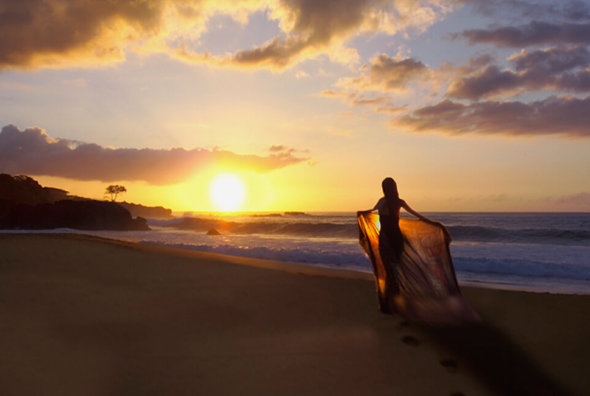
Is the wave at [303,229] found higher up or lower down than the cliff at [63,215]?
lower down

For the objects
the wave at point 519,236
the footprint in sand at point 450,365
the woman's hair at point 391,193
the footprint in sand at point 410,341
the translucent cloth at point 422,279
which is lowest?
the wave at point 519,236

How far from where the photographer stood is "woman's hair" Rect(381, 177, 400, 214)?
19.1 feet

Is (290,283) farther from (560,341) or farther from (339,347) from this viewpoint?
(560,341)

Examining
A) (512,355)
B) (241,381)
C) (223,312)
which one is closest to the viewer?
(241,381)

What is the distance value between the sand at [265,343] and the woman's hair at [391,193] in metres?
1.67

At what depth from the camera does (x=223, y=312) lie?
6117 millimetres

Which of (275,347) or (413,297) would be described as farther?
(413,297)

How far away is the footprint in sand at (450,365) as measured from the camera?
415 cm

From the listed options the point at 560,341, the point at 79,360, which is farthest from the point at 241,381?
the point at 560,341

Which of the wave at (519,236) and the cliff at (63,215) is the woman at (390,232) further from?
the cliff at (63,215)

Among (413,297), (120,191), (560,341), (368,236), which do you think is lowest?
(560,341)

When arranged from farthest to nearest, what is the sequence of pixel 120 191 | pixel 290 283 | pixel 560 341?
pixel 120 191
pixel 290 283
pixel 560 341

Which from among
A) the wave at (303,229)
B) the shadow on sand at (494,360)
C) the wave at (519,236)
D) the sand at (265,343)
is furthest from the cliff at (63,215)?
the shadow on sand at (494,360)

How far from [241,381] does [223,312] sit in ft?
7.71
